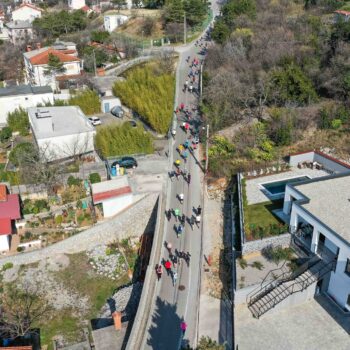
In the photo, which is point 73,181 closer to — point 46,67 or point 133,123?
point 133,123

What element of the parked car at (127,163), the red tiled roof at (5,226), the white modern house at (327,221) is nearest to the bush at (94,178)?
the parked car at (127,163)

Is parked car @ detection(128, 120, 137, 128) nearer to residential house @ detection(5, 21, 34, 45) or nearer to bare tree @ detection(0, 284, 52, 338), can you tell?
bare tree @ detection(0, 284, 52, 338)

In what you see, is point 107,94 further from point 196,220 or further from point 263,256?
point 263,256

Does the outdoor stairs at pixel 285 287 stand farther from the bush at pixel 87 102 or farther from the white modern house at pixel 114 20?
the white modern house at pixel 114 20

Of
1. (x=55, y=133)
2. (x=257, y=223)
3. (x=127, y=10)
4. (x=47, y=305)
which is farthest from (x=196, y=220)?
(x=127, y=10)

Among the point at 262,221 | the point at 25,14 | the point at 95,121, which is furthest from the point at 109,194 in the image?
the point at 25,14
